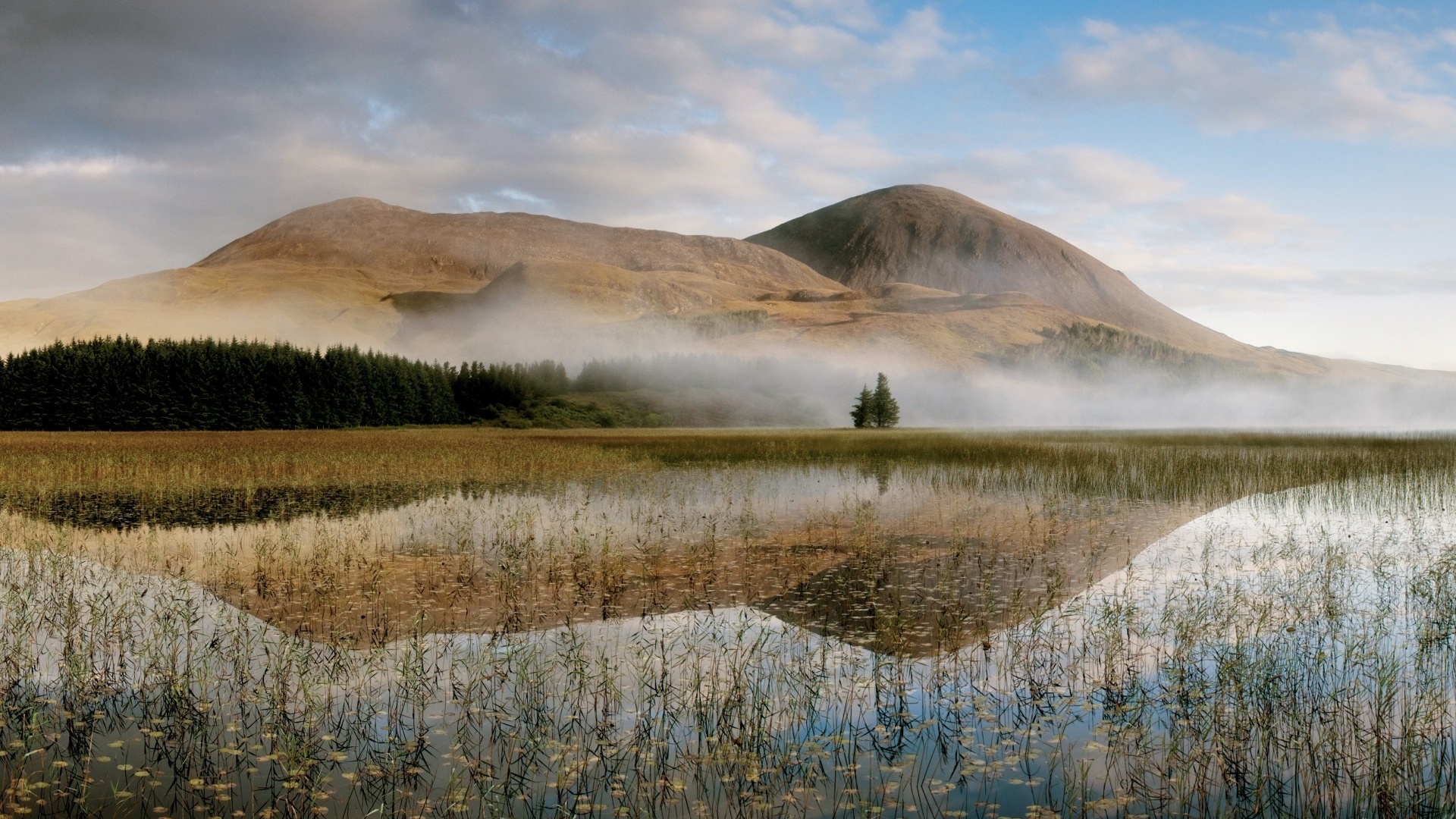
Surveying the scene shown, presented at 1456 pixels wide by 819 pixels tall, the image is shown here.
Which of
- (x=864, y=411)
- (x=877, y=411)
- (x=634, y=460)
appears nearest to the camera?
(x=634, y=460)

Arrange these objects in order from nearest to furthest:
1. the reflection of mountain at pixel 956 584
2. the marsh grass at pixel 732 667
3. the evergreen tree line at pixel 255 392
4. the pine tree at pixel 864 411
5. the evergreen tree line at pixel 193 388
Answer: the marsh grass at pixel 732 667
the reflection of mountain at pixel 956 584
the evergreen tree line at pixel 193 388
the evergreen tree line at pixel 255 392
the pine tree at pixel 864 411

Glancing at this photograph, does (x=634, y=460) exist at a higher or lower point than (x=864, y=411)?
lower

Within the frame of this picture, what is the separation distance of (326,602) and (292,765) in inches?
286

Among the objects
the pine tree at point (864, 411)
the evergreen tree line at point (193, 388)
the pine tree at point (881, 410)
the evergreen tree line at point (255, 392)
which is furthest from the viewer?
the pine tree at point (881, 410)

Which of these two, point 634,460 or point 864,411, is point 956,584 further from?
point 864,411

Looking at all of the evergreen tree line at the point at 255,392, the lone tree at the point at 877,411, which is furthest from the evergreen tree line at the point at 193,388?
the lone tree at the point at 877,411

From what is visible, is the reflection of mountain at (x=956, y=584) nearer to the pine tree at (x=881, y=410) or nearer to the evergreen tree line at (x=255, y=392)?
the pine tree at (x=881, y=410)

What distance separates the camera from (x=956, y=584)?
634 inches

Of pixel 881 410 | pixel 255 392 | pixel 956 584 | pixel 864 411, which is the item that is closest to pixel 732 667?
pixel 956 584

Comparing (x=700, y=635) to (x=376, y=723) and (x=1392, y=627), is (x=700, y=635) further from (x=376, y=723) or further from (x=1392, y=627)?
(x=1392, y=627)

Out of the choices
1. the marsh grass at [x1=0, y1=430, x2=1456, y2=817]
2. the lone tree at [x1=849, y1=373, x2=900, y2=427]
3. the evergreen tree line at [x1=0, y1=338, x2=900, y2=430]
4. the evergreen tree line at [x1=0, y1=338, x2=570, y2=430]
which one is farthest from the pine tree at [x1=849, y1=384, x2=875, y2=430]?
the marsh grass at [x1=0, y1=430, x2=1456, y2=817]

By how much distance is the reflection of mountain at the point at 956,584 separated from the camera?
13.0 m

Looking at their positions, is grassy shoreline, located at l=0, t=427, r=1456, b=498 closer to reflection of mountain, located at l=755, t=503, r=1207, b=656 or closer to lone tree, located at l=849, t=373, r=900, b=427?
reflection of mountain, located at l=755, t=503, r=1207, b=656

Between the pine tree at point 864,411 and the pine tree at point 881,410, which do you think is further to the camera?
the pine tree at point 881,410
